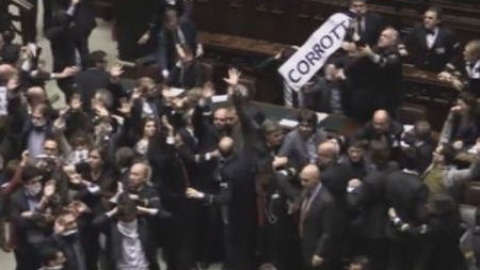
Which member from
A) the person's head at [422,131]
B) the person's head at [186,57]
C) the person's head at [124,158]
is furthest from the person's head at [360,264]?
the person's head at [186,57]

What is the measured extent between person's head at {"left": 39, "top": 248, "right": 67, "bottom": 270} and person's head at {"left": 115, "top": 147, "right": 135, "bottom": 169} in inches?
48.8

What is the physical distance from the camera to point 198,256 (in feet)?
52.8

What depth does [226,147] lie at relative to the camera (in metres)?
15.1

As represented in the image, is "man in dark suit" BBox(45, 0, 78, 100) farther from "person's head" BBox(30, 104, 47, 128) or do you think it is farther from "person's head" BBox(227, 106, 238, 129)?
"person's head" BBox(227, 106, 238, 129)

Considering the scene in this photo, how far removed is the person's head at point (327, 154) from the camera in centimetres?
1475

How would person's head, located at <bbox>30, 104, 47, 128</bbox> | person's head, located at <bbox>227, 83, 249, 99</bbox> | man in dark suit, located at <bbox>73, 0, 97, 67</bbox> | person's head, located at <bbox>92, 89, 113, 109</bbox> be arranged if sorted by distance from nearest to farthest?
1. person's head, located at <bbox>227, 83, 249, 99</bbox>
2. person's head, located at <bbox>30, 104, 47, 128</bbox>
3. person's head, located at <bbox>92, 89, 113, 109</bbox>
4. man in dark suit, located at <bbox>73, 0, 97, 67</bbox>

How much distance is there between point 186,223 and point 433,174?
2.49 metres

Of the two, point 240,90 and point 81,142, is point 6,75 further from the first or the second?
point 240,90

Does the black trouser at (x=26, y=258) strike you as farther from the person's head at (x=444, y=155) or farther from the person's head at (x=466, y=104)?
the person's head at (x=466, y=104)

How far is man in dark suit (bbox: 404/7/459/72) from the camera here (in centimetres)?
1844

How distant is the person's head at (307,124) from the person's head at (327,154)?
0.75 m

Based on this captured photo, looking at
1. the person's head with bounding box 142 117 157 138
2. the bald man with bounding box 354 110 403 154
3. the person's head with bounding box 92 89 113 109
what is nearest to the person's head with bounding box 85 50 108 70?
the person's head with bounding box 92 89 113 109

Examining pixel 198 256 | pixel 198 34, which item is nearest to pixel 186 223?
pixel 198 256

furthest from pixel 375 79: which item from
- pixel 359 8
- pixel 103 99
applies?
pixel 103 99
